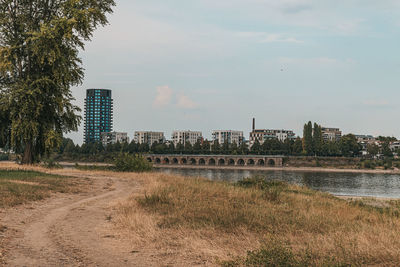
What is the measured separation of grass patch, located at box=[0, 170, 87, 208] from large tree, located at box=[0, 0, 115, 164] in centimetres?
1014

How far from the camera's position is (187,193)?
19.8m

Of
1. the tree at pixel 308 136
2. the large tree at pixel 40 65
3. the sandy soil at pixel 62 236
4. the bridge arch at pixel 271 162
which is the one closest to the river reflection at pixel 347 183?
the large tree at pixel 40 65

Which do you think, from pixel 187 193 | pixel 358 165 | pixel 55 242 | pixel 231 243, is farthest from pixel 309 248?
pixel 358 165

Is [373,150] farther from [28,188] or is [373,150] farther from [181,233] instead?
[181,233]

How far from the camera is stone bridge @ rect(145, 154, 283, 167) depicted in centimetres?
17912

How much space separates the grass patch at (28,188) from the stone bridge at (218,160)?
513 feet

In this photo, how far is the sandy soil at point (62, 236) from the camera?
8.84m

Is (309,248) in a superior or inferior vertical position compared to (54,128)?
inferior

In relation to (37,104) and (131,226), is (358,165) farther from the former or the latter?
(131,226)

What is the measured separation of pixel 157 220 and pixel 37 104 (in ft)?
72.7

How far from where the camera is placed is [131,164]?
38.8 metres

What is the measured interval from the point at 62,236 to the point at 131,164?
91.3ft

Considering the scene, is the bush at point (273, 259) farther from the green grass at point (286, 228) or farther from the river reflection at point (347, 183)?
the river reflection at point (347, 183)

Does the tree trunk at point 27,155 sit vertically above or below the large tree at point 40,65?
below
